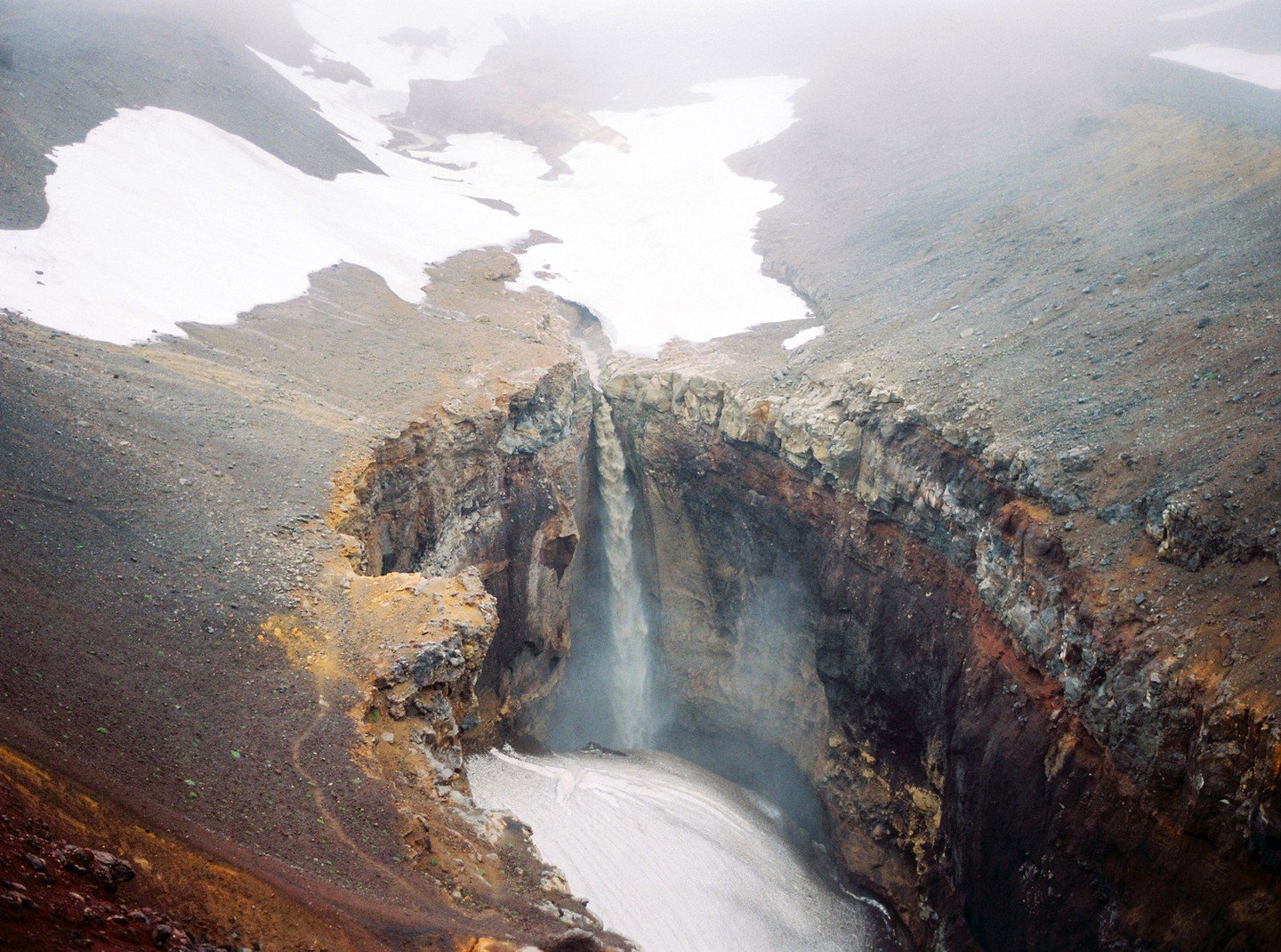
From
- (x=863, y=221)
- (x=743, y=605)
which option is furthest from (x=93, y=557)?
(x=863, y=221)

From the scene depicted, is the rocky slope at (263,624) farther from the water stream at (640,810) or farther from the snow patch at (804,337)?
the snow patch at (804,337)

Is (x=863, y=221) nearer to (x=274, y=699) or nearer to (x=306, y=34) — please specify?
(x=274, y=699)

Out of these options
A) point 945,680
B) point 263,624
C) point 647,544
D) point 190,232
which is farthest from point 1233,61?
point 263,624

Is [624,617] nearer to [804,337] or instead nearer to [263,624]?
[804,337]

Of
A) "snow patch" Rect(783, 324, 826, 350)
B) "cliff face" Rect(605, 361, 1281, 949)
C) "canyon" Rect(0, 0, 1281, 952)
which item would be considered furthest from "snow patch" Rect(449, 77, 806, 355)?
"cliff face" Rect(605, 361, 1281, 949)

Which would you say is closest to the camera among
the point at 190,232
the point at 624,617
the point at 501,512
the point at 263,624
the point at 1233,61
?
the point at 263,624

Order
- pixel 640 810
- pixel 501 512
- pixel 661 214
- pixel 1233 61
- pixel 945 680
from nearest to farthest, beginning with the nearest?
pixel 945 680 → pixel 640 810 → pixel 501 512 → pixel 1233 61 → pixel 661 214

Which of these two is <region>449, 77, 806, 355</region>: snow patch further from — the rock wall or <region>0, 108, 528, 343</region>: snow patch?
the rock wall
